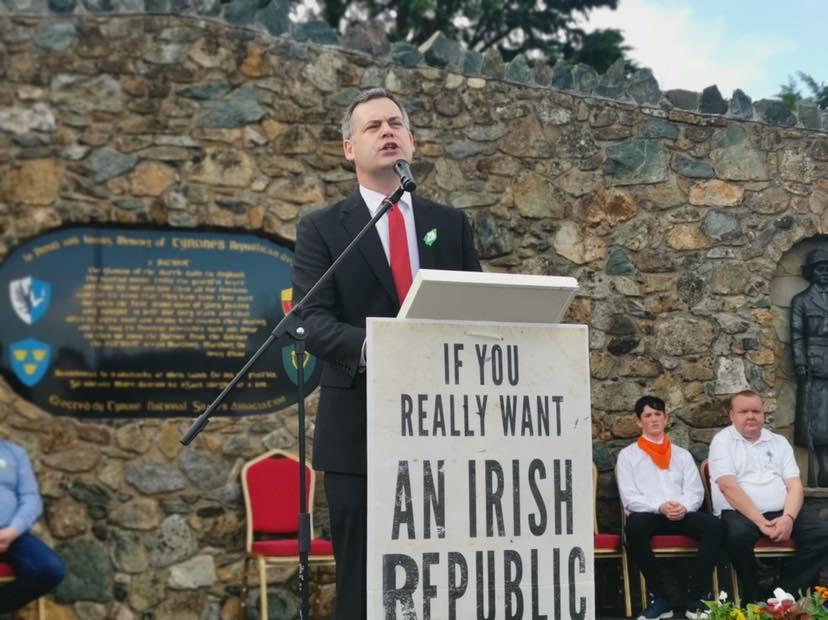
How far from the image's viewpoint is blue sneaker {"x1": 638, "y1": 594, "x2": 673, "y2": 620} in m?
5.33

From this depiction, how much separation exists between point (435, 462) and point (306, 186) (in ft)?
12.2

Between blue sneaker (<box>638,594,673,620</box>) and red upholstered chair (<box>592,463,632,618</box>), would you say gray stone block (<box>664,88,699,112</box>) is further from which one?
blue sneaker (<box>638,594,673,620</box>)

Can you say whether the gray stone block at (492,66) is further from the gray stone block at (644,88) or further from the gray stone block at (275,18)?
the gray stone block at (275,18)

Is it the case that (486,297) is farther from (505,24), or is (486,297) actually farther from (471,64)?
(505,24)

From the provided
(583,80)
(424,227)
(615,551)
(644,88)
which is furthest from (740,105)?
(424,227)

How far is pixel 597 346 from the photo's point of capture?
244 inches

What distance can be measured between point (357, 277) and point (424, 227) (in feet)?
0.67

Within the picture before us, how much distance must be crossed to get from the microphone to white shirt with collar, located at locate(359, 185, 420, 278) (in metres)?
0.07

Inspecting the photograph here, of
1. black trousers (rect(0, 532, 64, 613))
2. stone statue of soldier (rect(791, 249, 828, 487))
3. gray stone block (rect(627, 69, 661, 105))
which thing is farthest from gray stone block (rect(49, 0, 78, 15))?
stone statue of soldier (rect(791, 249, 828, 487))

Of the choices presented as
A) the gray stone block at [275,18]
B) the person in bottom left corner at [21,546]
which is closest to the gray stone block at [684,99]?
the gray stone block at [275,18]

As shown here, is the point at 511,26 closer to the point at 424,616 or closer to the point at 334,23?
the point at 334,23

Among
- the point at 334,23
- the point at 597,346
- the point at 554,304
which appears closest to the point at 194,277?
the point at 597,346

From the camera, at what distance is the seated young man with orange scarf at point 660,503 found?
540 cm

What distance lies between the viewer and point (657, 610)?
5.34 metres
